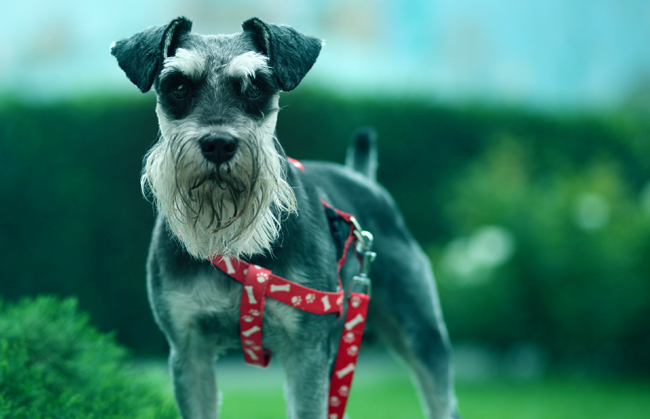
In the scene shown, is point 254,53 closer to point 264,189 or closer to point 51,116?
point 264,189

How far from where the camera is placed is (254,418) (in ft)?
16.2

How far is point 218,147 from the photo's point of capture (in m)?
2.28

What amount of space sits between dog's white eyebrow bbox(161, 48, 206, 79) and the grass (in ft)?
10.5

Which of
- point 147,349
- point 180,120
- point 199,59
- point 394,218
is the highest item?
point 199,59

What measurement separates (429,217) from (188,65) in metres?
7.84

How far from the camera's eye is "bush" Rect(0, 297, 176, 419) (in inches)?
118

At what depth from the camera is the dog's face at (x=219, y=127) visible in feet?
7.62

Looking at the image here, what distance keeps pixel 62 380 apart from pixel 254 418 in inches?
74.3

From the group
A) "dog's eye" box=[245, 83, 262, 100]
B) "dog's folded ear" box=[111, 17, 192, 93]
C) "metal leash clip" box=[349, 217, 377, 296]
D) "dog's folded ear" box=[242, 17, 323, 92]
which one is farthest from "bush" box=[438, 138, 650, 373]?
"dog's folded ear" box=[111, 17, 192, 93]

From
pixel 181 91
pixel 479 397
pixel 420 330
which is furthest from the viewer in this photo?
pixel 479 397

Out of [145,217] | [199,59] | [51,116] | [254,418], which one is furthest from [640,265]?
[51,116]

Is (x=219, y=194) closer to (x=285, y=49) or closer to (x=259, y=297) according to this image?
(x=259, y=297)

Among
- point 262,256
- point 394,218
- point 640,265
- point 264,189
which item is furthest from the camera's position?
point 640,265

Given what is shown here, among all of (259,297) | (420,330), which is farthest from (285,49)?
(420,330)
